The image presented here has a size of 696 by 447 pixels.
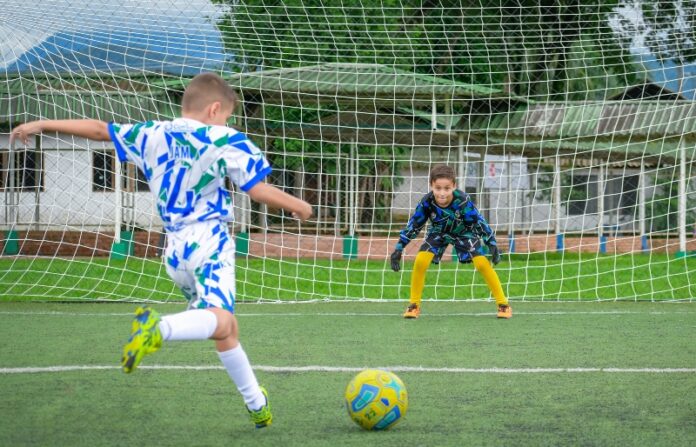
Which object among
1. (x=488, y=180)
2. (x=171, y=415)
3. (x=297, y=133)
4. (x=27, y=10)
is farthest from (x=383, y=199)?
(x=171, y=415)

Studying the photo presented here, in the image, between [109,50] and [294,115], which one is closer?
[109,50]

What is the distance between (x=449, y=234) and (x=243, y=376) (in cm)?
486

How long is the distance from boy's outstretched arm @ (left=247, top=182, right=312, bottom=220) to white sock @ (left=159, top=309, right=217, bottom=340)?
0.46 m

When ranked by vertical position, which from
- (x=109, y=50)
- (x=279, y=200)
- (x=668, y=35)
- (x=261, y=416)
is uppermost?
(x=668, y=35)

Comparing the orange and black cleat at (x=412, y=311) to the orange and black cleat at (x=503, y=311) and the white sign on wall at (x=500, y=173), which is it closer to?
the orange and black cleat at (x=503, y=311)

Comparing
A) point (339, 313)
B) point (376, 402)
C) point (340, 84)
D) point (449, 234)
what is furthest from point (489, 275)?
point (376, 402)

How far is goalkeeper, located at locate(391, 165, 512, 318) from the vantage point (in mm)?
8117

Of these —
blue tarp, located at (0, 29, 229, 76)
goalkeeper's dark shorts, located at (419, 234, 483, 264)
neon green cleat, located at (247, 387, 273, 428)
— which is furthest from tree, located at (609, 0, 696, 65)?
neon green cleat, located at (247, 387, 273, 428)

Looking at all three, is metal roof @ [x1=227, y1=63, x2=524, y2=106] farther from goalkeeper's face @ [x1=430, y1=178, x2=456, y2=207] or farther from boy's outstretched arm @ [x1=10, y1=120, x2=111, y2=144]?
boy's outstretched arm @ [x1=10, y1=120, x2=111, y2=144]

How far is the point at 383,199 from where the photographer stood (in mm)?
19891

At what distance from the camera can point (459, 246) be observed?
8.38m

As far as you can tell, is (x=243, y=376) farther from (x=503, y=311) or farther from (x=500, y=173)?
(x=500, y=173)

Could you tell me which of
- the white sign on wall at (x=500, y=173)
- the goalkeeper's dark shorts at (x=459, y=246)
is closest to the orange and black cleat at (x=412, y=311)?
the goalkeeper's dark shorts at (x=459, y=246)

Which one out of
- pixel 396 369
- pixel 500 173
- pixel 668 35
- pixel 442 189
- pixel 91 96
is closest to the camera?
pixel 396 369
